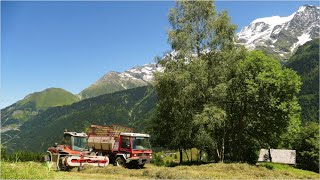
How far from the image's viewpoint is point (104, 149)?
105 ft

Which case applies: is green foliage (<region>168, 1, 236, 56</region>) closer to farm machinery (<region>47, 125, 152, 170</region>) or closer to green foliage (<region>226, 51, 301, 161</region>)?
green foliage (<region>226, 51, 301, 161</region>)

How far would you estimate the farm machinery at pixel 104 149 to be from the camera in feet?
89.7

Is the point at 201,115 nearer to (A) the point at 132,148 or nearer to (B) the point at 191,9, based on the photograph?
(A) the point at 132,148

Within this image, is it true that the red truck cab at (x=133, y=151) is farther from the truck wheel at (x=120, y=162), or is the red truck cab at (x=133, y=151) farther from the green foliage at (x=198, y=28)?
the green foliage at (x=198, y=28)

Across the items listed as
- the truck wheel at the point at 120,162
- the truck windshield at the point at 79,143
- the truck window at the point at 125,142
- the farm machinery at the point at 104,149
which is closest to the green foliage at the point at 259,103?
the farm machinery at the point at 104,149

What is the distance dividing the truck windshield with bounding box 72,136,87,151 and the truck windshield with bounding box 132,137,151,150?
4525 mm

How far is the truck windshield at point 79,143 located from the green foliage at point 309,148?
49.3 metres

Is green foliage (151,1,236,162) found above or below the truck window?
above

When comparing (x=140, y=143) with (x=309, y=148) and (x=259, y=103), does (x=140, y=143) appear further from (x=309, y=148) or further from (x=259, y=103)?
(x=309, y=148)

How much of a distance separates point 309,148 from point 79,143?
53.3m

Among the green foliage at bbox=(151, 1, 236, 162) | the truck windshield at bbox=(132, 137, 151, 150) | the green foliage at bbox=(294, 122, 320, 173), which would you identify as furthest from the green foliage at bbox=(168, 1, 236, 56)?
the green foliage at bbox=(294, 122, 320, 173)

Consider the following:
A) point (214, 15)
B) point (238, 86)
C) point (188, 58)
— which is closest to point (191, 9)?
point (214, 15)

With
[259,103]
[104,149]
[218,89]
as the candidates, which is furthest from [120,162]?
[259,103]

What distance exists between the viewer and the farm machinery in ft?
89.7
